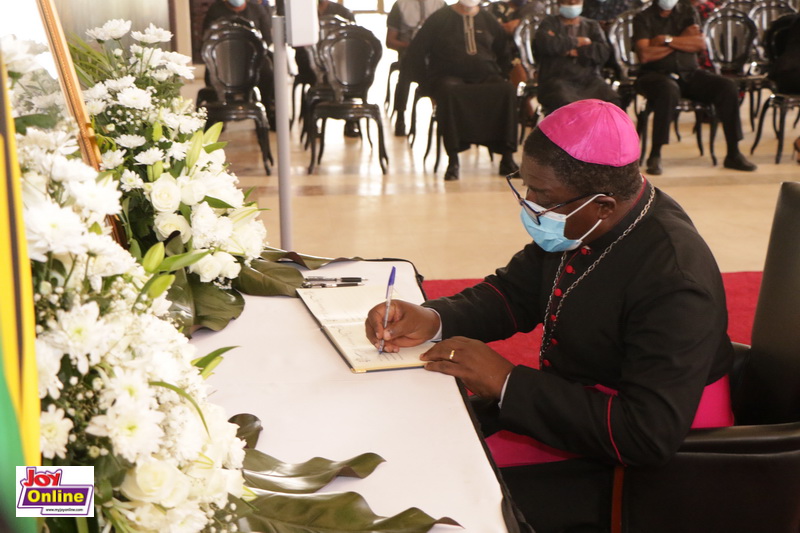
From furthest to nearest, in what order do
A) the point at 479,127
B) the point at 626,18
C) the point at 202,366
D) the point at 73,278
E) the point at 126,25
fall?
the point at 626,18
the point at 479,127
the point at 126,25
the point at 202,366
the point at 73,278

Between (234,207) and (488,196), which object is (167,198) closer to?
(234,207)

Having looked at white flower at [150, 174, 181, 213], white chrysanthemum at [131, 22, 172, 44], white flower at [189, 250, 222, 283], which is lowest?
white flower at [189, 250, 222, 283]

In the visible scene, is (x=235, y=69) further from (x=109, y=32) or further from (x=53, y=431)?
(x=53, y=431)

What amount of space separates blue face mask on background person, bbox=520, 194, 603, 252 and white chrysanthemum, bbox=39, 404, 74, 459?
3.75 feet

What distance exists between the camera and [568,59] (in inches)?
299

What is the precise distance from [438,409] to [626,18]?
7.52 meters

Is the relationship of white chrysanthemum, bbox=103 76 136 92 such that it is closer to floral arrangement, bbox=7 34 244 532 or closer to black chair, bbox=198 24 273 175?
floral arrangement, bbox=7 34 244 532

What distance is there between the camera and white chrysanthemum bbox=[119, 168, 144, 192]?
169 cm

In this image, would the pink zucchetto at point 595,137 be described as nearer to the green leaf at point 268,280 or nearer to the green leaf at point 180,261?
the green leaf at point 268,280

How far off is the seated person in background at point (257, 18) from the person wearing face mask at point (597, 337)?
23.2 feet

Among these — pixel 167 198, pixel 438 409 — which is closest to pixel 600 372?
pixel 438 409

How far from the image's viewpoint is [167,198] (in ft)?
5.56

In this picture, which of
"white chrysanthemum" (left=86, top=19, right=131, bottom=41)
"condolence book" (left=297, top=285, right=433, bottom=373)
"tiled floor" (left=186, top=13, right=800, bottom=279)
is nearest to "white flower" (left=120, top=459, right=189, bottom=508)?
"condolence book" (left=297, top=285, right=433, bottom=373)

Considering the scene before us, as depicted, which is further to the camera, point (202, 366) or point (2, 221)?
point (202, 366)
